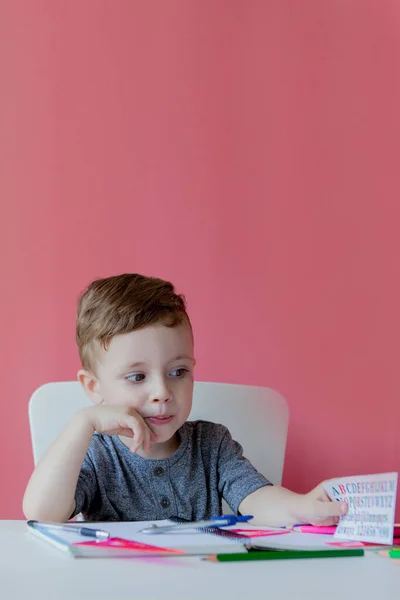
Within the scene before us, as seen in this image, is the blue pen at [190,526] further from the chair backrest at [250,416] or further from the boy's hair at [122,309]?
the chair backrest at [250,416]

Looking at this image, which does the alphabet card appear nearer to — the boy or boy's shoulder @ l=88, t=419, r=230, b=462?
the boy

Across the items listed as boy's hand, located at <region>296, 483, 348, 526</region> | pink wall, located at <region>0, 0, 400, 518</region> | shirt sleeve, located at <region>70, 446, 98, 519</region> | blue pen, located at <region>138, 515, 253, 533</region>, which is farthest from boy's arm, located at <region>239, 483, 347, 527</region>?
pink wall, located at <region>0, 0, 400, 518</region>

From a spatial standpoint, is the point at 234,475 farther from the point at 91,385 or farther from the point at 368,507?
the point at 368,507

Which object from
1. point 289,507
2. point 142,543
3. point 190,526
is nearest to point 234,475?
point 289,507

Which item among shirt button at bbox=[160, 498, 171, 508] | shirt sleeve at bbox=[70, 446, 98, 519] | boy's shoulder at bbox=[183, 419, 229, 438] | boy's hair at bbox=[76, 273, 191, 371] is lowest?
shirt button at bbox=[160, 498, 171, 508]

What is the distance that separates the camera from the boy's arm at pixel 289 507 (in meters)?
0.95

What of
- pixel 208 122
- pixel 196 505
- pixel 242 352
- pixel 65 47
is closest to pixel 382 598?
pixel 196 505

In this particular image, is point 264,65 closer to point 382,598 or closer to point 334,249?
point 334,249

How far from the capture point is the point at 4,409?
1.69 m

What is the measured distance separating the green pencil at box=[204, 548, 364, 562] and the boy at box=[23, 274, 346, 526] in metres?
0.31

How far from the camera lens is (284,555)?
72 centimetres

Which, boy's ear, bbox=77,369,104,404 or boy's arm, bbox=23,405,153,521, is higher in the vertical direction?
boy's ear, bbox=77,369,104,404

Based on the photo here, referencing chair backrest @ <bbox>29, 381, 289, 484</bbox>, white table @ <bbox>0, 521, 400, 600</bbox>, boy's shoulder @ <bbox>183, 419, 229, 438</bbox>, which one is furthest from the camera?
chair backrest @ <bbox>29, 381, 289, 484</bbox>

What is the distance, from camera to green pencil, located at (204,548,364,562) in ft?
2.31
